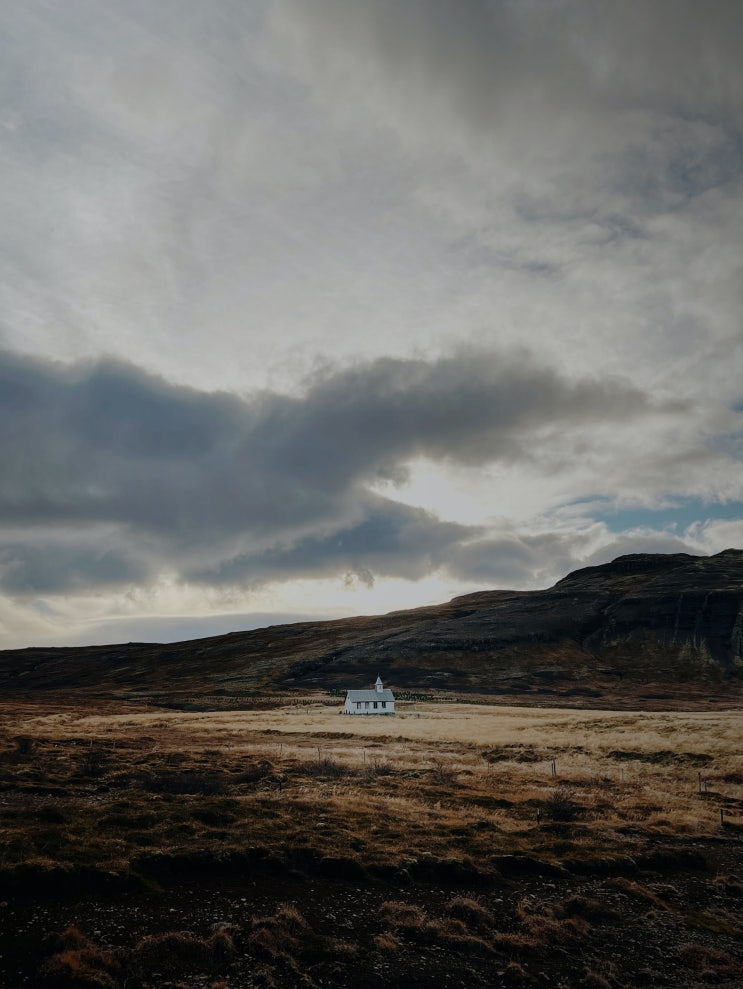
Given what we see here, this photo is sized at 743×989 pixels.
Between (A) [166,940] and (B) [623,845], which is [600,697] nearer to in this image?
(B) [623,845]

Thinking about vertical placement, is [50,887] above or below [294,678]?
above

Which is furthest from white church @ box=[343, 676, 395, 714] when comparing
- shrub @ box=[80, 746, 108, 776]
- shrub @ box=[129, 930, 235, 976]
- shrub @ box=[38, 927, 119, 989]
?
shrub @ box=[38, 927, 119, 989]

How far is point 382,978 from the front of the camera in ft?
44.4

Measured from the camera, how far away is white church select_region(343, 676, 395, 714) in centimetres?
10225

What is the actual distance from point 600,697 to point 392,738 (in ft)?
288

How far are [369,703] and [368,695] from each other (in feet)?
5.02

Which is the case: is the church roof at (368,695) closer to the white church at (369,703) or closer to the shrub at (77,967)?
the white church at (369,703)

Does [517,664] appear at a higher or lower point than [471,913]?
lower

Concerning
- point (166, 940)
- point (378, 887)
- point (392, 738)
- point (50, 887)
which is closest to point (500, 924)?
point (378, 887)

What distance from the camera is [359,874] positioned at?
63.6ft

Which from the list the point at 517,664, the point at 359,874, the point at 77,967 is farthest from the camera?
the point at 517,664

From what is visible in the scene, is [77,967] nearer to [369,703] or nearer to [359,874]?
[359,874]

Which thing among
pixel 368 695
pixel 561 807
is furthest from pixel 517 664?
pixel 561 807

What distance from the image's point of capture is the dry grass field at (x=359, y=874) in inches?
550
